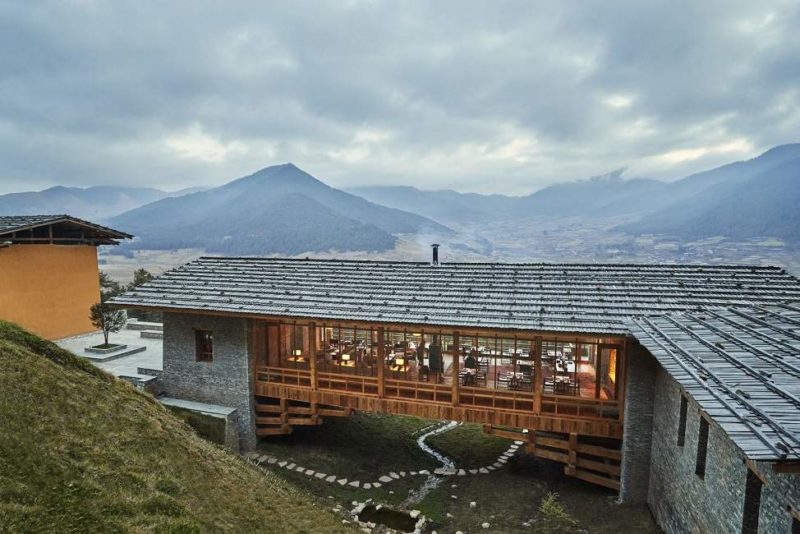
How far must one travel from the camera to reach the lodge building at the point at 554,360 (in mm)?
6707

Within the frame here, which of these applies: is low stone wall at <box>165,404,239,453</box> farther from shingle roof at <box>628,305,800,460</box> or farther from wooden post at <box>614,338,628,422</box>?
shingle roof at <box>628,305,800,460</box>

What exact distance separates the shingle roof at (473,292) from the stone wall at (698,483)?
2.19m

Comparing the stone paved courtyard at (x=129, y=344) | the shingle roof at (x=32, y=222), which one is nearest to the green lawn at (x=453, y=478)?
the stone paved courtyard at (x=129, y=344)

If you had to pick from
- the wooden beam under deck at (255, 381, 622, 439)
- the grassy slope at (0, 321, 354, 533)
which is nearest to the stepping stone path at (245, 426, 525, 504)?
the wooden beam under deck at (255, 381, 622, 439)

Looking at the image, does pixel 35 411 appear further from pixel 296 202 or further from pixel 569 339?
pixel 296 202

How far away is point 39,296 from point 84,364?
503 inches

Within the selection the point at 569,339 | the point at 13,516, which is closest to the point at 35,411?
the point at 13,516

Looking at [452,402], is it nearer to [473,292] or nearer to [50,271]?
[473,292]

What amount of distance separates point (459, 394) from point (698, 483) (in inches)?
231

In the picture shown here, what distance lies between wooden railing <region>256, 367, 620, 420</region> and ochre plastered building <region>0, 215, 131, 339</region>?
12811 millimetres

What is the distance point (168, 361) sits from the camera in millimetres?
15008

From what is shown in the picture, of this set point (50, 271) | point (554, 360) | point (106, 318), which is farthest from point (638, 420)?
point (50, 271)

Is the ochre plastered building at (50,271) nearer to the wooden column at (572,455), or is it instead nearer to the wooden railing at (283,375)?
the wooden railing at (283,375)

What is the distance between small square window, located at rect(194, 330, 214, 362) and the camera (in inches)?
576
